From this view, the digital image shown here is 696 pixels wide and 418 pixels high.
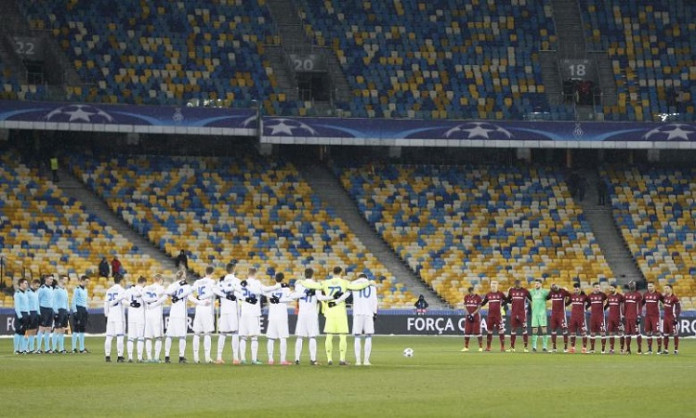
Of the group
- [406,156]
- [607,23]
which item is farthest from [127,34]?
[607,23]

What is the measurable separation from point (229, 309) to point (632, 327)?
13959 millimetres

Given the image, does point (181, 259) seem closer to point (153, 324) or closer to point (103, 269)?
point (103, 269)

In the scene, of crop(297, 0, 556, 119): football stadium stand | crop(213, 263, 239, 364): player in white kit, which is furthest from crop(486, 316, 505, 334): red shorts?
crop(297, 0, 556, 119): football stadium stand

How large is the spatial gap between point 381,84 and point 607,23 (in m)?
12.4

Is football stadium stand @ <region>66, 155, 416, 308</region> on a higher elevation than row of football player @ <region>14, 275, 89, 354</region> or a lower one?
higher

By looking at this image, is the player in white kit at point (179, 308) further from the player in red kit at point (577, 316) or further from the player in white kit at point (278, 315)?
the player in red kit at point (577, 316)

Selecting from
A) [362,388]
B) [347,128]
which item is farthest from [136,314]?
[347,128]

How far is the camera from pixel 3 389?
25.1 m

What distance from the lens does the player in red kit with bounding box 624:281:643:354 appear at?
42.0 metres

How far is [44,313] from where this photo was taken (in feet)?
133

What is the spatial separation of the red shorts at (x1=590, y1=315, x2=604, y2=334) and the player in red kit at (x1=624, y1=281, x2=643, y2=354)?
0.75 meters

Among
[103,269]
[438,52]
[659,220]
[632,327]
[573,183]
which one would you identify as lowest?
[632,327]

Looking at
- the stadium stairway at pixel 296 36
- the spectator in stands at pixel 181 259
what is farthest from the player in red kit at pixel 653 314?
the stadium stairway at pixel 296 36

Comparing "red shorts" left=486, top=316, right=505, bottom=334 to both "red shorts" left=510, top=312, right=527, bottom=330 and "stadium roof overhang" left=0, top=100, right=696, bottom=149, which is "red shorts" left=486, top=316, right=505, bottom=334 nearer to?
"red shorts" left=510, top=312, right=527, bottom=330
